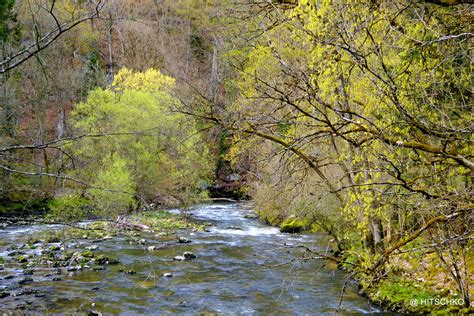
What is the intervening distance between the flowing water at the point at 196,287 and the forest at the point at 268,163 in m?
0.09

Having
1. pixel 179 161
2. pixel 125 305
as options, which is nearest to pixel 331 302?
pixel 125 305

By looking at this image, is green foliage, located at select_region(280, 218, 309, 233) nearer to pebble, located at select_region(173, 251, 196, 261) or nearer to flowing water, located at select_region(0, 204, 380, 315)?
flowing water, located at select_region(0, 204, 380, 315)

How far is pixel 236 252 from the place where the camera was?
55.2 feet

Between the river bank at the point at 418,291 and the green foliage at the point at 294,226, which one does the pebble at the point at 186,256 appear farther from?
the river bank at the point at 418,291

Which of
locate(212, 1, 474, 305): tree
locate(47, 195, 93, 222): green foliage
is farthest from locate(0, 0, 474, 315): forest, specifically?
locate(47, 195, 93, 222): green foliage

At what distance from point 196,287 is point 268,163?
7821 mm

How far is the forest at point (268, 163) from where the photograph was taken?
142 inches

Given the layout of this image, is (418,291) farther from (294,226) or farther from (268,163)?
(294,226)

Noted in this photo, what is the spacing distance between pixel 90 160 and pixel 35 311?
16162 mm

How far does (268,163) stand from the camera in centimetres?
580

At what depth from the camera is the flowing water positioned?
10641 mm

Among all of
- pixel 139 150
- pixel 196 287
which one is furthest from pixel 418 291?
pixel 139 150

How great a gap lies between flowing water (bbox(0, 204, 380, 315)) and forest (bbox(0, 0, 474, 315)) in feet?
0.28

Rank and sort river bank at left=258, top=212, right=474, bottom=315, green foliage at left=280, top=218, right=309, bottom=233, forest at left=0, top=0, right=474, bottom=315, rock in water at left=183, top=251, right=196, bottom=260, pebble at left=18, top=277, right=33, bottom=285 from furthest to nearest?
green foliage at left=280, top=218, right=309, bottom=233 < rock in water at left=183, top=251, right=196, bottom=260 < pebble at left=18, top=277, right=33, bottom=285 < river bank at left=258, top=212, right=474, bottom=315 < forest at left=0, top=0, right=474, bottom=315
